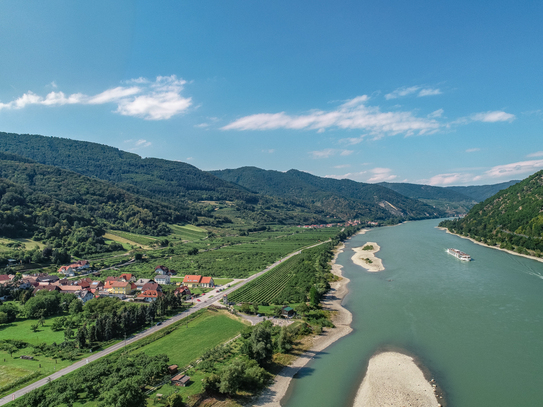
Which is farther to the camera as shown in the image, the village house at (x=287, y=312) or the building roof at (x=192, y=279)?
the building roof at (x=192, y=279)

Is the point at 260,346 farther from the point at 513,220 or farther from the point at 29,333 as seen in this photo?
the point at 513,220

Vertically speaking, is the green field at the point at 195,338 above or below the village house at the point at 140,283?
below

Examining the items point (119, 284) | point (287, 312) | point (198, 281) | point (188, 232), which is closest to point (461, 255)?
point (287, 312)

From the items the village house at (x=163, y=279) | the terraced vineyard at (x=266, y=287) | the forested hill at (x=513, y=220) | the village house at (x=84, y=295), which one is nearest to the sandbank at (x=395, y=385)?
the terraced vineyard at (x=266, y=287)

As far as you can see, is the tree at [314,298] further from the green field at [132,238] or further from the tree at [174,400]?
the green field at [132,238]

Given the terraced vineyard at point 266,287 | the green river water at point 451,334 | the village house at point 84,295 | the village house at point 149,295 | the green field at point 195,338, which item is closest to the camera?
the green river water at point 451,334

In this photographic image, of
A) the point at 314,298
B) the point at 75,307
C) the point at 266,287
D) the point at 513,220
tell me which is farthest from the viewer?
the point at 513,220
